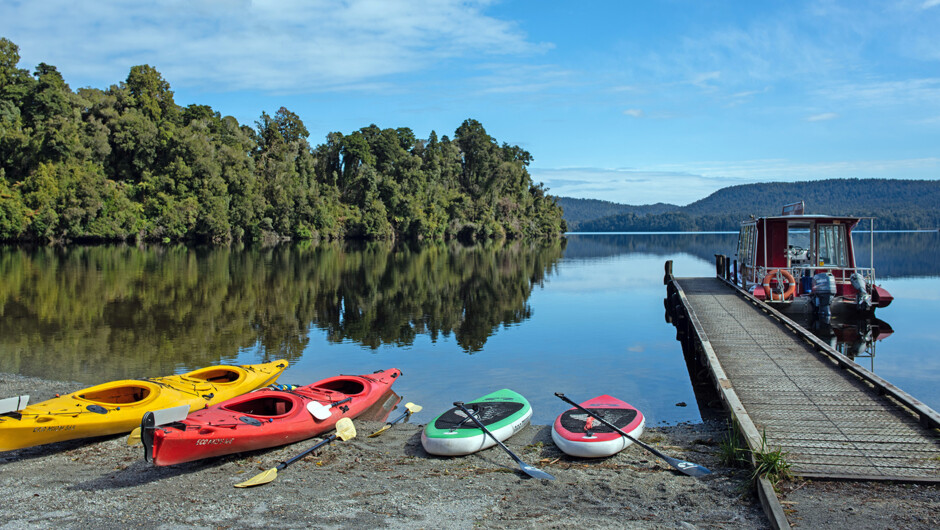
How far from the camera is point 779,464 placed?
7.05 m

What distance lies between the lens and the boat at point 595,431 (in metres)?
8.56

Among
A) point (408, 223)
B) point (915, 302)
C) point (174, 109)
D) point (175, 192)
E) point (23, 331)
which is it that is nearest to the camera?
point (23, 331)

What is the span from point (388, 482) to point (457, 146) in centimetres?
11009

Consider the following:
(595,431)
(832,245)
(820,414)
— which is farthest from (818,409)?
(832,245)

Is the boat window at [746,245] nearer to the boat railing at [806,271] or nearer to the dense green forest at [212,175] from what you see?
the boat railing at [806,271]

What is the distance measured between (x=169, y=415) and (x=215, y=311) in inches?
642

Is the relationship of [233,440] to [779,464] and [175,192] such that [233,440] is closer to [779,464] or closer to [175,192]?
[779,464]

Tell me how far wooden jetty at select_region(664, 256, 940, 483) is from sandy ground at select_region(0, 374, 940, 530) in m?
0.51

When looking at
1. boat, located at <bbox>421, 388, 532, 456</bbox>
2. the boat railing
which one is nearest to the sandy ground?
boat, located at <bbox>421, 388, 532, 456</bbox>

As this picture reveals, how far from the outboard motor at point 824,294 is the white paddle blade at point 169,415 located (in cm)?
1810

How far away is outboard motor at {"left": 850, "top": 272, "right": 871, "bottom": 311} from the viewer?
65.9 ft

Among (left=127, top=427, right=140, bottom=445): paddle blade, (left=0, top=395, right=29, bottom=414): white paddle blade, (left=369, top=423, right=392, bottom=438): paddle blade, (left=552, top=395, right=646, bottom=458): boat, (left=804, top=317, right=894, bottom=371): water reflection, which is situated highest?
(left=0, top=395, right=29, bottom=414): white paddle blade

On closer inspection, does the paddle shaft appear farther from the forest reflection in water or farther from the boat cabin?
the boat cabin

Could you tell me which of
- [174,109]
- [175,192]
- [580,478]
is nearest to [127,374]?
[580,478]
